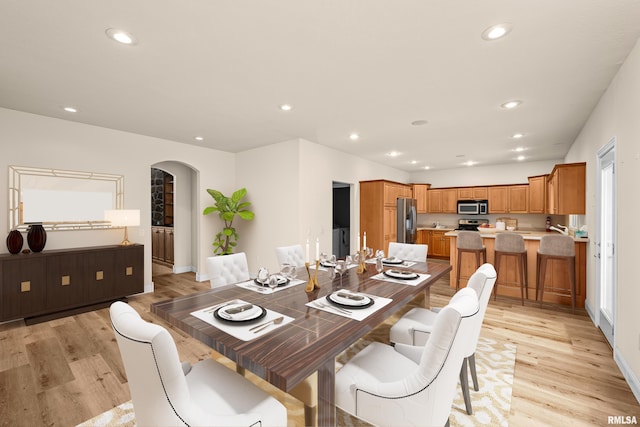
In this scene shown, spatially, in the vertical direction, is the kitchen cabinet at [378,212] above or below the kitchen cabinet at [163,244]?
above

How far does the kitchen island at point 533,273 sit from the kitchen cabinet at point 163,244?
618 cm

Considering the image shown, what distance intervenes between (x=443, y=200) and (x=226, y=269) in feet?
23.5

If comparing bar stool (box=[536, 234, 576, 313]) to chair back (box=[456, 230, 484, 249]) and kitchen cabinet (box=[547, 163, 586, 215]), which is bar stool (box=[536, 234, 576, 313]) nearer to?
kitchen cabinet (box=[547, 163, 586, 215])

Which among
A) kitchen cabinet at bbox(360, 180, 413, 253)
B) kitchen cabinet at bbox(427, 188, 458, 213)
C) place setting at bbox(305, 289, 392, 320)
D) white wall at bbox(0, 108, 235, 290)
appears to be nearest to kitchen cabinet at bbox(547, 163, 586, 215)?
kitchen cabinet at bbox(360, 180, 413, 253)

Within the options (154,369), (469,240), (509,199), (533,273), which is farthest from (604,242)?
(154,369)

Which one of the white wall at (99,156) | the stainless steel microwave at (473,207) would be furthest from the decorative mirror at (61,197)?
the stainless steel microwave at (473,207)

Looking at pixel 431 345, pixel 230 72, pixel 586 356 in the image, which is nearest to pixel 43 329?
pixel 230 72

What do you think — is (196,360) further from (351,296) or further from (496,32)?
(496,32)

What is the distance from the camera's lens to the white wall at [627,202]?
2105mm

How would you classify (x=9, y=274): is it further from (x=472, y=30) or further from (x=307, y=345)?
(x=472, y=30)

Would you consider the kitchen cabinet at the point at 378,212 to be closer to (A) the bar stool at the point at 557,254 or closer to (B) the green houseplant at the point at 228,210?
(B) the green houseplant at the point at 228,210

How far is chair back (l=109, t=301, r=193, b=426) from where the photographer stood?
3.16ft

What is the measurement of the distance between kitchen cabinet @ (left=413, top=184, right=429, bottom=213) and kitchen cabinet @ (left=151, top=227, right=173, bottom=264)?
21.5ft

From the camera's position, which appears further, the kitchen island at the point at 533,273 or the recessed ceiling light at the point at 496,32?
the kitchen island at the point at 533,273
